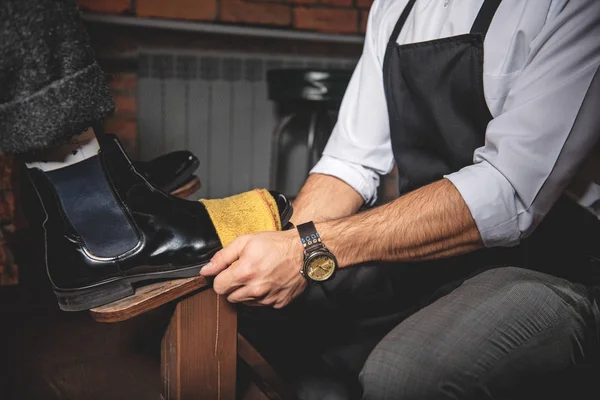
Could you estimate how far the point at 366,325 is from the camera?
102 centimetres

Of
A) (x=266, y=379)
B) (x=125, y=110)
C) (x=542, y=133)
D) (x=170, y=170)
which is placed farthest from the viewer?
(x=125, y=110)

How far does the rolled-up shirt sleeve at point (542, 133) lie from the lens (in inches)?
29.1

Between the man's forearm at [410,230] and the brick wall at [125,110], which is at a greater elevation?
the man's forearm at [410,230]

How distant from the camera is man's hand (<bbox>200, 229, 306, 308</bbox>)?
0.71m

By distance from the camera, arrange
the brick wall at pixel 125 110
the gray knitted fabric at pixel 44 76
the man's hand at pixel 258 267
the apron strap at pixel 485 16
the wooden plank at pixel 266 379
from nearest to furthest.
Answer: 1. the gray knitted fabric at pixel 44 76
2. the man's hand at pixel 258 267
3. the apron strap at pixel 485 16
4. the wooden plank at pixel 266 379
5. the brick wall at pixel 125 110

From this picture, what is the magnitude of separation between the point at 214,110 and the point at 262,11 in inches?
18.6

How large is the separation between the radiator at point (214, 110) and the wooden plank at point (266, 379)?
1.43m

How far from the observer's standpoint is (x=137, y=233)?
730 millimetres

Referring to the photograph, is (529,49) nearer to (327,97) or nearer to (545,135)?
(545,135)

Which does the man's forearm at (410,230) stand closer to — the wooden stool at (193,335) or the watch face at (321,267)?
the watch face at (321,267)

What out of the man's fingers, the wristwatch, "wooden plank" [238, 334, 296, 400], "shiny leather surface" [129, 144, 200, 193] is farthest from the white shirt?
"shiny leather surface" [129, 144, 200, 193]

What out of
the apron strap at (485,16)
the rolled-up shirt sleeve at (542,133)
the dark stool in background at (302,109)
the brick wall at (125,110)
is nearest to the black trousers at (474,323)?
the rolled-up shirt sleeve at (542,133)

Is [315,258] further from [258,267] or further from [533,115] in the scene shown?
[533,115]

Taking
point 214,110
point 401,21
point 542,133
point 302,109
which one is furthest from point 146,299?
point 214,110
